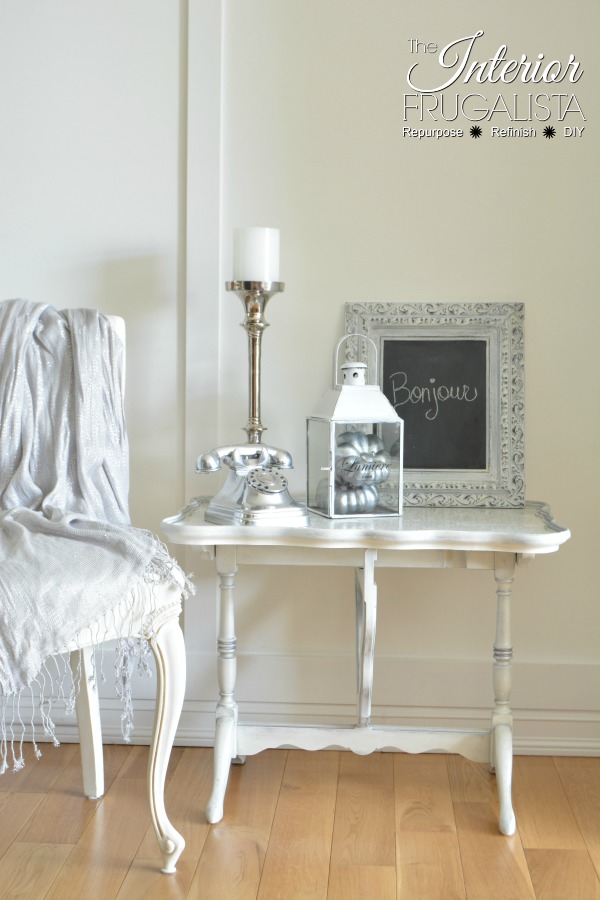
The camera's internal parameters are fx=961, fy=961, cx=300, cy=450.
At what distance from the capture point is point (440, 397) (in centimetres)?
238

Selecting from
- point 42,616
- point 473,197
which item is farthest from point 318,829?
point 473,197

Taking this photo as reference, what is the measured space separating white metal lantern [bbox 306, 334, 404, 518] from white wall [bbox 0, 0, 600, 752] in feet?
0.99

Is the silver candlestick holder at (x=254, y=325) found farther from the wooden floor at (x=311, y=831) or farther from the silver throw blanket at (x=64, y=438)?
the wooden floor at (x=311, y=831)

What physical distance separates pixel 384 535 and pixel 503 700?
498mm

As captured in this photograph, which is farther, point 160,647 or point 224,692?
point 224,692

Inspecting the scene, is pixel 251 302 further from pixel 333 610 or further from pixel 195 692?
pixel 195 692

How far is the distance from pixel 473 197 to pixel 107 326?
3.11ft

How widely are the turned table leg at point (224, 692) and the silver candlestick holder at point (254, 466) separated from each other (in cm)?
11

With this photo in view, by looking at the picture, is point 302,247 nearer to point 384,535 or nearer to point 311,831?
point 384,535

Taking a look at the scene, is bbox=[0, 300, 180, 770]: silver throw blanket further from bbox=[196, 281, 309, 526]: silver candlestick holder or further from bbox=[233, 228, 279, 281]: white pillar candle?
bbox=[233, 228, 279, 281]: white pillar candle

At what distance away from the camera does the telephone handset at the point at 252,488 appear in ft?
6.61

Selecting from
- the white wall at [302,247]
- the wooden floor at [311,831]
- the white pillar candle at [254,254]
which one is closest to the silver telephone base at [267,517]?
the white wall at [302,247]

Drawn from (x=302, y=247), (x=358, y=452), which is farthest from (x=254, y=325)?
(x=358, y=452)

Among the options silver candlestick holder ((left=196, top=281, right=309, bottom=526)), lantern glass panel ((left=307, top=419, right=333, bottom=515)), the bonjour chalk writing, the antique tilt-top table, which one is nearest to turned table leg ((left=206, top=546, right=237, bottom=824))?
the antique tilt-top table
